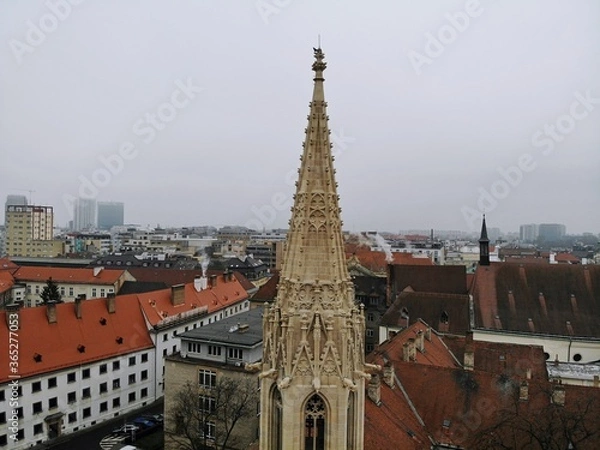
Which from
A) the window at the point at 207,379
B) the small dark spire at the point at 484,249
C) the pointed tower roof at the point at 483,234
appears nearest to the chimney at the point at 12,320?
the window at the point at 207,379

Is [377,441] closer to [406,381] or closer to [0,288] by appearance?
[406,381]

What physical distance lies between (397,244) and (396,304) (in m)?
149

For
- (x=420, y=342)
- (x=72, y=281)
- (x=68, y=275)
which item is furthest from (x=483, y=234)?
(x=68, y=275)

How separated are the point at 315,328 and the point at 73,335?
1320 inches

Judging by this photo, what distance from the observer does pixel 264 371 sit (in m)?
12.2

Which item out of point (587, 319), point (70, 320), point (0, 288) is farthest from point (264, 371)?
point (0, 288)

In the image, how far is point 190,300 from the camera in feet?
179

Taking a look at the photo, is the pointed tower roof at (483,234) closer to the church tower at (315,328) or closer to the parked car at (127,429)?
the parked car at (127,429)

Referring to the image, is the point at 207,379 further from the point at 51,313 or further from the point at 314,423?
the point at 314,423

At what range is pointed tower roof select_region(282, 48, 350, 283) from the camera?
1183 centimetres

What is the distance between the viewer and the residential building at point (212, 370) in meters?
32.5

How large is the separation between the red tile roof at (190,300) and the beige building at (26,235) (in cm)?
10308

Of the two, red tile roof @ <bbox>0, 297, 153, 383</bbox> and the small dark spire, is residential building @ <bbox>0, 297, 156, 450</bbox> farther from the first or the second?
the small dark spire

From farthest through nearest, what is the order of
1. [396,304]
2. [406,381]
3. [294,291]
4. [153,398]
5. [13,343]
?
[396,304], [153,398], [13,343], [406,381], [294,291]
